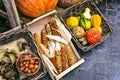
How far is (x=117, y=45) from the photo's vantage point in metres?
5.18

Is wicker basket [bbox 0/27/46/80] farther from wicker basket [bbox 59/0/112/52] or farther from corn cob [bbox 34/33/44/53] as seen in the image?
wicker basket [bbox 59/0/112/52]

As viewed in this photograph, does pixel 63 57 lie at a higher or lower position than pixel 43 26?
lower

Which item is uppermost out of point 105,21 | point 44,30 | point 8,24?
point 8,24

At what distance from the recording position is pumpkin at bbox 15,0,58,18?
466 cm

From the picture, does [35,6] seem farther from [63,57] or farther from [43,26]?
[63,57]

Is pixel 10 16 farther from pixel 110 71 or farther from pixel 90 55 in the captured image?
pixel 110 71

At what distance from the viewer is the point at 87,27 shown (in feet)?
16.3

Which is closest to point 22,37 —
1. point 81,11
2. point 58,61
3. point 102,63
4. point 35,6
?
point 35,6

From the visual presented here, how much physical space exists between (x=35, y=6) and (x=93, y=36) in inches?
43.6

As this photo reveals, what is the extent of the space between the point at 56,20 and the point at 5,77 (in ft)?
4.40

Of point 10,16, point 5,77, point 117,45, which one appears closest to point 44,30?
point 10,16

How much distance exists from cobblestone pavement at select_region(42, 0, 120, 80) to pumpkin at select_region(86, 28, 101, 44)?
293mm

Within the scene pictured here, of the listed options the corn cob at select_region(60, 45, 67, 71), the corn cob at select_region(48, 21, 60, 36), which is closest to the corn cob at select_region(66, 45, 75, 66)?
the corn cob at select_region(60, 45, 67, 71)

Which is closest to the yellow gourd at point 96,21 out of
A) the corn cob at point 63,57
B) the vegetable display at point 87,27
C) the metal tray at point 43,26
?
the vegetable display at point 87,27
